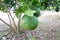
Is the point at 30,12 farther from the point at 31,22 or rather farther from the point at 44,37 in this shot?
the point at 44,37

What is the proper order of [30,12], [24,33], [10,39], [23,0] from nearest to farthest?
[30,12] < [23,0] < [10,39] < [24,33]

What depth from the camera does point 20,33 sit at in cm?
411

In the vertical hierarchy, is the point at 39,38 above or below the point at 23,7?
below

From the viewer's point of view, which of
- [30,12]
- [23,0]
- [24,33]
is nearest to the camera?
[30,12]

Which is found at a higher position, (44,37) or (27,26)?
(27,26)

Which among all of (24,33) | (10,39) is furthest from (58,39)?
(10,39)

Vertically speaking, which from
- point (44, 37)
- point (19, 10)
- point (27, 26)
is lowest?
point (44, 37)

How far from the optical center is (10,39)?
3791mm

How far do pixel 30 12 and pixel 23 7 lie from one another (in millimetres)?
77

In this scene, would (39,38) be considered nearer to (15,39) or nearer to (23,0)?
(15,39)

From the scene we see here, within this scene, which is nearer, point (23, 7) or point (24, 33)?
point (23, 7)

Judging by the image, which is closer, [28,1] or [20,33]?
[28,1]

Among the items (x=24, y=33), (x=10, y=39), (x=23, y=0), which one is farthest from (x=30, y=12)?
(x=24, y=33)

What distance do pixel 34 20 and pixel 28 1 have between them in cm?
12
